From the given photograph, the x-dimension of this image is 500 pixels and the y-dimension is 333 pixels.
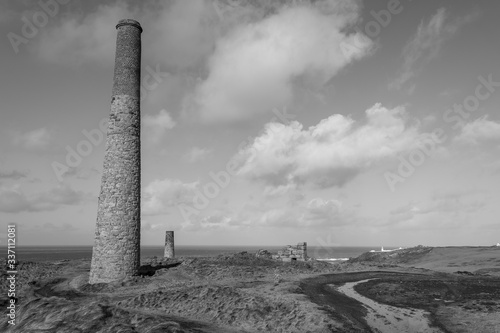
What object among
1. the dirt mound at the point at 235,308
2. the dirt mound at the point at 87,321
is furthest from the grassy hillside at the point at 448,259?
the dirt mound at the point at 87,321

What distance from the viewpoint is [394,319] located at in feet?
40.0

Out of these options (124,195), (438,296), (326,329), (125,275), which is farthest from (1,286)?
(438,296)

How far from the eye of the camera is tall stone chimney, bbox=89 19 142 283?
19.2 m

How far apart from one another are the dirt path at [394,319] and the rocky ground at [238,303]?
1.04 ft

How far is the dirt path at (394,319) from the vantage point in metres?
11.2

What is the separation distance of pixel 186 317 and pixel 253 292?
3483mm

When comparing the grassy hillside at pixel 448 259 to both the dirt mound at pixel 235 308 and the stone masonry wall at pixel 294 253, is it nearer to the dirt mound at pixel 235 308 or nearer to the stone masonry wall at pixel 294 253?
the stone masonry wall at pixel 294 253

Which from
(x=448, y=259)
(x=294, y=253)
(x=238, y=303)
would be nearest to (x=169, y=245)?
(x=294, y=253)

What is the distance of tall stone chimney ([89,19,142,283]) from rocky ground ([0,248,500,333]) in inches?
47.4

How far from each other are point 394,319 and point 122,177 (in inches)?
579

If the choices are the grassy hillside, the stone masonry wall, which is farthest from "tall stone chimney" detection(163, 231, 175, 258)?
the grassy hillside

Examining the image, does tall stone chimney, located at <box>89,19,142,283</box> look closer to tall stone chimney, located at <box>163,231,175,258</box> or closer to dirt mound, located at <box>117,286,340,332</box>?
dirt mound, located at <box>117,286,340,332</box>

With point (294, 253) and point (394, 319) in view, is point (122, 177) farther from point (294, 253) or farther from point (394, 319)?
point (294, 253)

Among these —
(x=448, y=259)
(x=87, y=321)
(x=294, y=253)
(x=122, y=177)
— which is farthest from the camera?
(x=448, y=259)
